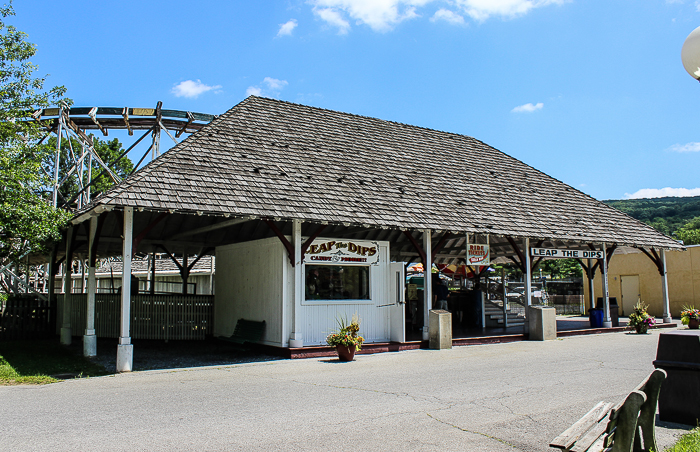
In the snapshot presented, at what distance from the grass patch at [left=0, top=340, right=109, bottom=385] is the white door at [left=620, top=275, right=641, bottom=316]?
27.2m

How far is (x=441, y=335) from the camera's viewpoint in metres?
13.9

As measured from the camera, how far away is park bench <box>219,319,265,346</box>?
13.4 meters

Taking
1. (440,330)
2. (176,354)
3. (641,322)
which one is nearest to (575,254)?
(641,322)

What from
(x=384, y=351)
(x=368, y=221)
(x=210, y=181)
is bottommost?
(x=384, y=351)

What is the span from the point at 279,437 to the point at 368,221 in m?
7.71

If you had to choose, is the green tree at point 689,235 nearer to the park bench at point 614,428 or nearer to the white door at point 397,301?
the white door at point 397,301

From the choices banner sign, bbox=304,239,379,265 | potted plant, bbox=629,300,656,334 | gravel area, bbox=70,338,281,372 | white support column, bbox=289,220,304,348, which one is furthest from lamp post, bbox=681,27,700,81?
potted plant, bbox=629,300,656,334

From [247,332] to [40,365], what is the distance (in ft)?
15.2

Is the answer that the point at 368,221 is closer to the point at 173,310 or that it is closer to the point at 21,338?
the point at 173,310

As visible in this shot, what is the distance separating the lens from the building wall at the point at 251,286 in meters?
12.9

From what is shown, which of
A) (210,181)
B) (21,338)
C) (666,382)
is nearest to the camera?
(666,382)

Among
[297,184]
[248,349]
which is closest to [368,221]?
[297,184]

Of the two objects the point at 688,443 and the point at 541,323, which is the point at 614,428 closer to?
the point at 688,443

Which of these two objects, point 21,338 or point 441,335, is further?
point 21,338
